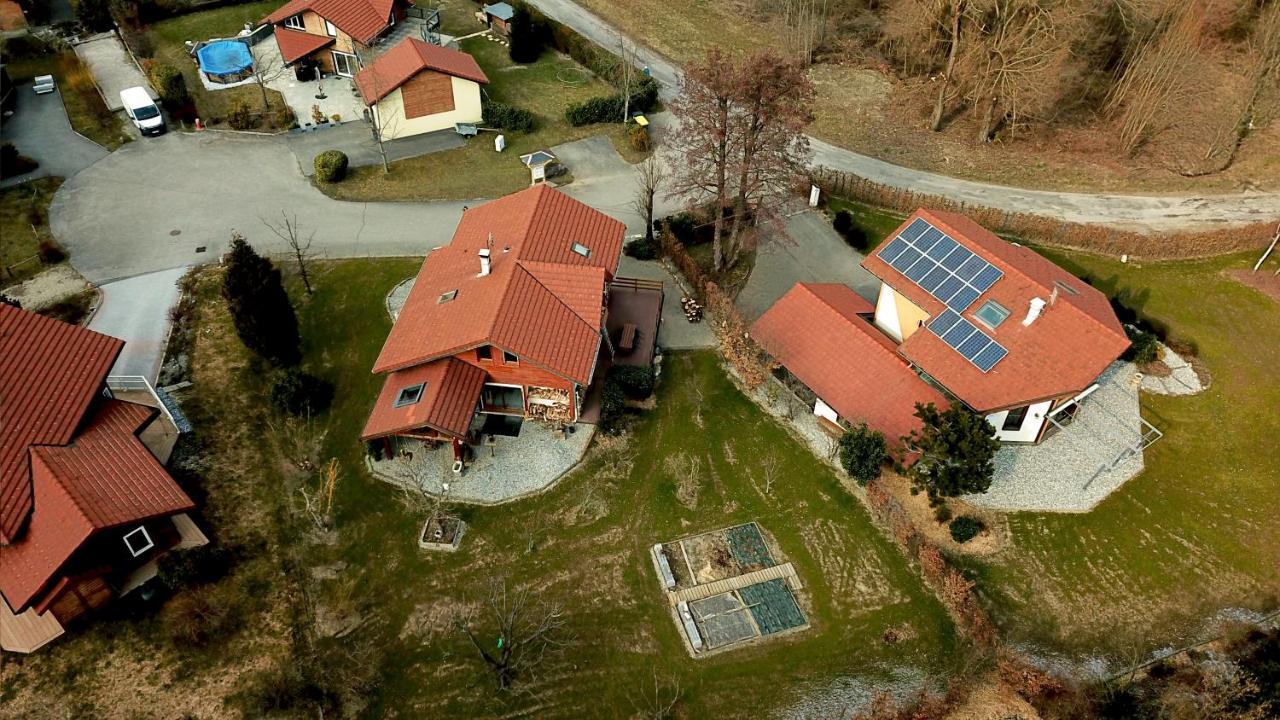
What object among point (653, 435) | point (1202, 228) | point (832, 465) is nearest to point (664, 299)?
point (653, 435)

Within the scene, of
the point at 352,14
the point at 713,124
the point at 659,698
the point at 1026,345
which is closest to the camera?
the point at 659,698

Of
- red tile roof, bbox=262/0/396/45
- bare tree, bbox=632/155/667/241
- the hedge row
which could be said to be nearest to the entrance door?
red tile roof, bbox=262/0/396/45

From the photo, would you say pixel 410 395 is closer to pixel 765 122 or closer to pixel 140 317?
pixel 140 317

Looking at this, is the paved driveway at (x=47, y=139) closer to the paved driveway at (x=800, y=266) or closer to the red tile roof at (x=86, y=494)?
the red tile roof at (x=86, y=494)

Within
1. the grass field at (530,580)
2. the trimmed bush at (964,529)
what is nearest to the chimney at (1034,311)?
the trimmed bush at (964,529)

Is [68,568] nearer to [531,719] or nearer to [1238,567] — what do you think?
[531,719]

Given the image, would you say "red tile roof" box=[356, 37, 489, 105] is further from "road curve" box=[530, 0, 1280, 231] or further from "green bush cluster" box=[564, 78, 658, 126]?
"road curve" box=[530, 0, 1280, 231]

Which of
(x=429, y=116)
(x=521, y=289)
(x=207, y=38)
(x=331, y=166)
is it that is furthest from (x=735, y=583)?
(x=207, y=38)
